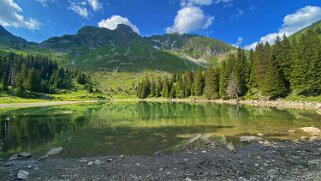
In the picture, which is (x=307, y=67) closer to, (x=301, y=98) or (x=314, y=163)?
(x=301, y=98)

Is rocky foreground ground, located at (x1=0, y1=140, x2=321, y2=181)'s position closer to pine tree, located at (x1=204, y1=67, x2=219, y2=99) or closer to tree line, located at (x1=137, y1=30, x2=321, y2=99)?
tree line, located at (x1=137, y1=30, x2=321, y2=99)

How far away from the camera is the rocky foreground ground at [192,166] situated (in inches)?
664

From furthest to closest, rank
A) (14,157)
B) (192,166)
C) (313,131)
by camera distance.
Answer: (313,131) → (14,157) → (192,166)

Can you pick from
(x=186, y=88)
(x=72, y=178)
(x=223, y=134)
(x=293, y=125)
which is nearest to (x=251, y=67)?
(x=186, y=88)

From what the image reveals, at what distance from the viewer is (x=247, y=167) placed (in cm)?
1850

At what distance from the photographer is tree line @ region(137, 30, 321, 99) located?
7612cm

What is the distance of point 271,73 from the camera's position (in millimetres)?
87000

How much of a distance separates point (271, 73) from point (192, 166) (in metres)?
77.0

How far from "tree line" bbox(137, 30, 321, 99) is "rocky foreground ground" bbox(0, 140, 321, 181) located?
5941 cm

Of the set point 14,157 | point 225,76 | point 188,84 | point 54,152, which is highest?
point 225,76

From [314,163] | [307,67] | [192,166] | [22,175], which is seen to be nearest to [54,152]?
[22,175]

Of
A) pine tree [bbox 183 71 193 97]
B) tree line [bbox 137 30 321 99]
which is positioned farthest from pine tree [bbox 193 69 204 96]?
pine tree [bbox 183 71 193 97]

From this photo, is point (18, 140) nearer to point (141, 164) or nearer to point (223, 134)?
point (141, 164)

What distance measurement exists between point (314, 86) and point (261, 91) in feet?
74.0
